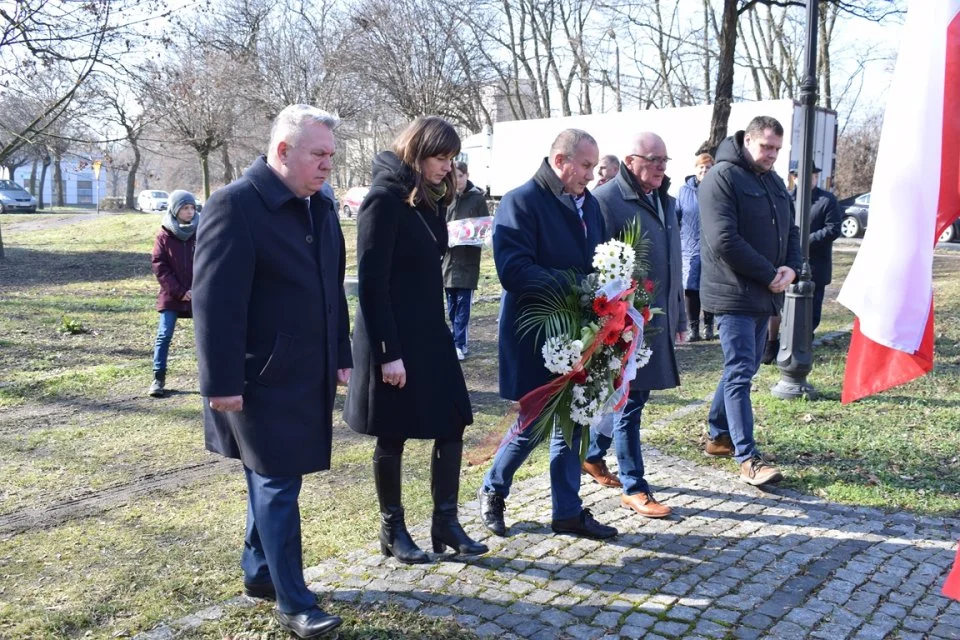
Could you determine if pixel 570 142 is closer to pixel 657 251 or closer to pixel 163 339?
pixel 657 251

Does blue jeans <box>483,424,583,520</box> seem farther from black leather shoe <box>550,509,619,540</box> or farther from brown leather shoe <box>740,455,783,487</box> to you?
brown leather shoe <box>740,455,783,487</box>

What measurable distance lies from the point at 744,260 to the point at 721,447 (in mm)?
1392

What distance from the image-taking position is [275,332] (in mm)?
3555

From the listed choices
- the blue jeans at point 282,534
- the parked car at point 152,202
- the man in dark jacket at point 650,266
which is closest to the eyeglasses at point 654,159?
the man in dark jacket at point 650,266

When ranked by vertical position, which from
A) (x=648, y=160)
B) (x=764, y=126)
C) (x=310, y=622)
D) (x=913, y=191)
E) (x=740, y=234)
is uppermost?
(x=764, y=126)

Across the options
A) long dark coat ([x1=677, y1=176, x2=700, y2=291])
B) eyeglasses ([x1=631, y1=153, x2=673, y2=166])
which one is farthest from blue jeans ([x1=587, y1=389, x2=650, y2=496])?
long dark coat ([x1=677, y1=176, x2=700, y2=291])

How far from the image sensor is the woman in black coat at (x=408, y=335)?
13.3 ft

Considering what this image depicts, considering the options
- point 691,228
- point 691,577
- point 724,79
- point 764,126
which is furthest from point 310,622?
point 724,79

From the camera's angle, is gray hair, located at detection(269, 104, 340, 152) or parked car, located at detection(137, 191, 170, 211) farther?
parked car, located at detection(137, 191, 170, 211)

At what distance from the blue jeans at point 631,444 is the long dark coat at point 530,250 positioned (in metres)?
0.76

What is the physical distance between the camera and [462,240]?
886cm

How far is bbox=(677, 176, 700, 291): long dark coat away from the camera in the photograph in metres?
9.93

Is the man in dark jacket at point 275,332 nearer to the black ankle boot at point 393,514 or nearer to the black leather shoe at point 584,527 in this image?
the black ankle boot at point 393,514

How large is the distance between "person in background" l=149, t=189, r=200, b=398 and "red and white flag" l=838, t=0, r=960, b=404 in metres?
6.21
